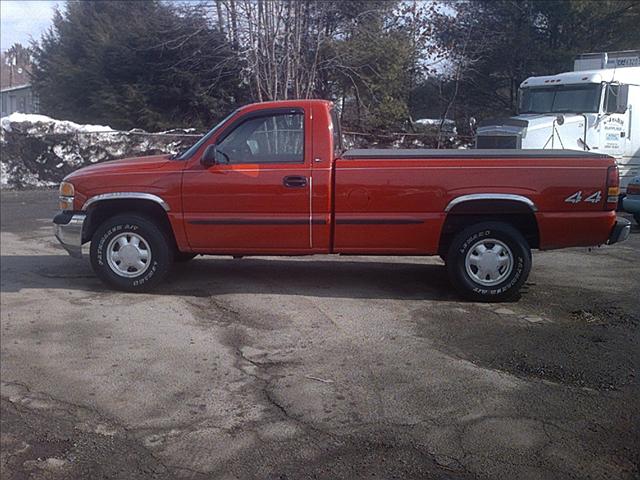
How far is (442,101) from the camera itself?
90.7 ft

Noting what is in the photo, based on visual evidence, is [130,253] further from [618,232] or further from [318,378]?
[618,232]

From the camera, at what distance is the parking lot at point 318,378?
393cm

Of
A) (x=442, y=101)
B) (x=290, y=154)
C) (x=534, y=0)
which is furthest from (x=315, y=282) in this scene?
(x=534, y=0)

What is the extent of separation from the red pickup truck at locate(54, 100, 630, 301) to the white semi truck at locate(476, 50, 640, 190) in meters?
7.60

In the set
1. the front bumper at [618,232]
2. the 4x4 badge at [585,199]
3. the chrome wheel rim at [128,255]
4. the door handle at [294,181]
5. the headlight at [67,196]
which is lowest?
the chrome wheel rim at [128,255]

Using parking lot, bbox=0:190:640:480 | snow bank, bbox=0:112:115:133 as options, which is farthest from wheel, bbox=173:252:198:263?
snow bank, bbox=0:112:115:133

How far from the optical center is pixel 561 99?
15.5 metres

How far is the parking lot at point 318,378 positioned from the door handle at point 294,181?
1.15 meters

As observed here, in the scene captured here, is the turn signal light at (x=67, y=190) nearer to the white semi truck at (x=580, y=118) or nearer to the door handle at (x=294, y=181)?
the door handle at (x=294, y=181)

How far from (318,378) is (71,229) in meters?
3.70

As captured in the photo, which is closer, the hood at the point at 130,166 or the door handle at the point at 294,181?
the door handle at the point at 294,181

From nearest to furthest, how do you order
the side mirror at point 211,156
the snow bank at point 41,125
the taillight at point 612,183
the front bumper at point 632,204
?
the taillight at point 612,183, the side mirror at point 211,156, the front bumper at point 632,204, the snow bank at point 41,125

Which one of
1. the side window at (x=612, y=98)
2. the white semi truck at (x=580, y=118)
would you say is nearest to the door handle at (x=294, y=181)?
the white semi truck at (x=580, y=118)

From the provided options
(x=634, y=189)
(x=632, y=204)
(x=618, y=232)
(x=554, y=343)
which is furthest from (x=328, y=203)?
(x=634, y=189)
